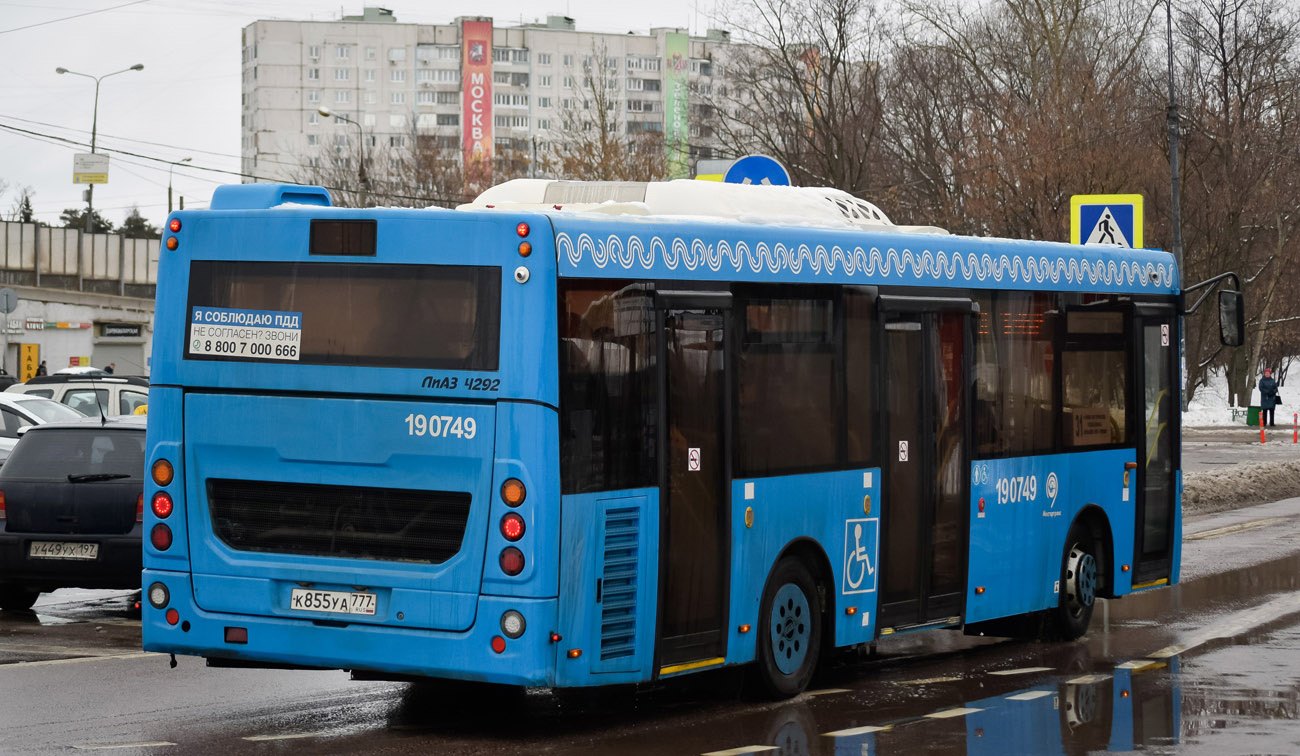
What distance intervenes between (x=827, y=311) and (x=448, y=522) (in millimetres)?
2906

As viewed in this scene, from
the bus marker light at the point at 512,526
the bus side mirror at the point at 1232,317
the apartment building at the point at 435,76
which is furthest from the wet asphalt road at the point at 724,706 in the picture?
the apartment building at the point at 435,76

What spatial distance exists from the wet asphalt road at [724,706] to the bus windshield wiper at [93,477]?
1060 mm

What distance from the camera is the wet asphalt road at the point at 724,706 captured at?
8383 millimetres

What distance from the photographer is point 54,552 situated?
12.9 metres

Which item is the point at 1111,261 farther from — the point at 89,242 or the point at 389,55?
the point at 389,55

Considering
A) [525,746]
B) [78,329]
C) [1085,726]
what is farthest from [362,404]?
[78,329]

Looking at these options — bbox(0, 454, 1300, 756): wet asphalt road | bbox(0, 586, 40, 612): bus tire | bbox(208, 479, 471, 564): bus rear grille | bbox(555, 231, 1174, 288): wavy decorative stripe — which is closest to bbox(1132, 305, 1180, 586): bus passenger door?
bbox(555, 231, 1174, 288): wavy decorative stripe

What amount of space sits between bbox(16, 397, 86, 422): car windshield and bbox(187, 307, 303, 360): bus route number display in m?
13.0

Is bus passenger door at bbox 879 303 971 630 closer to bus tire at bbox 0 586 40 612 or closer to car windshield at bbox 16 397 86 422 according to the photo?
bus tire at bbox 0 586 40 612

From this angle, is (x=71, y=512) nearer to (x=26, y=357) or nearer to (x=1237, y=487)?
(x=1237, y=487)

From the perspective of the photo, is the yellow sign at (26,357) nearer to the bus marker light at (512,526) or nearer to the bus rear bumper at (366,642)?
the bus rear bumper at (366,642)

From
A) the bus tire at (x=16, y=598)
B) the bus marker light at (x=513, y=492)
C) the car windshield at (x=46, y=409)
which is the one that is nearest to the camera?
Answer: the bus marker light at (x=513, y=492)

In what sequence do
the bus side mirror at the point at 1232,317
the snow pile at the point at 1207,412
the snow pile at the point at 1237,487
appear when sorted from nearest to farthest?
1. the bus side mirror at the point at 1232,317
2. the snow pile at the point at 1237,487
3. the snow pile at the point at 1207,412

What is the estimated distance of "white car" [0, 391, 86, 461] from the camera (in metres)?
20.0
